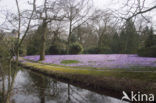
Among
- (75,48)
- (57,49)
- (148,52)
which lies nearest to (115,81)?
(148,52)

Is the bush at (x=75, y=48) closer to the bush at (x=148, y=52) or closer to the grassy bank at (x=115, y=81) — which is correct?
the bush at (x=148, y=52)

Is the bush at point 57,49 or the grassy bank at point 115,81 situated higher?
the bush at point 57,49

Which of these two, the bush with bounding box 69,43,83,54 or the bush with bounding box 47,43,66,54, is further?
the bush with bounding box 47,43,66,54

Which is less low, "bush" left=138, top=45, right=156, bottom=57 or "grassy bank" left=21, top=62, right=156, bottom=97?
"bush" left=138, top=45, right=156, bottom=57

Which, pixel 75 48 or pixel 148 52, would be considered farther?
pixel 75 48

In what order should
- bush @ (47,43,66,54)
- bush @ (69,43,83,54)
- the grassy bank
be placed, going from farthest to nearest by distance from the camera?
1. bush @ (47,43,66,54)
2. bush @ (69,43,83,54)
3. the grassy bank

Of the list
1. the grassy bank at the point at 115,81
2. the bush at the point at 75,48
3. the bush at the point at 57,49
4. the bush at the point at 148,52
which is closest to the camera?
the grassy bank at the point at 115,81

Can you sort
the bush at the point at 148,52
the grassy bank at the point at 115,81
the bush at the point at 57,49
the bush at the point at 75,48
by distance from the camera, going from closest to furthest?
the grassy bank at the point at 115,81 < the bush at the point at 148,52 < the bush at the point at 75,48 < the bush at the point at 57,49

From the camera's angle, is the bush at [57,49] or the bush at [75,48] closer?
the bush at [75,48]

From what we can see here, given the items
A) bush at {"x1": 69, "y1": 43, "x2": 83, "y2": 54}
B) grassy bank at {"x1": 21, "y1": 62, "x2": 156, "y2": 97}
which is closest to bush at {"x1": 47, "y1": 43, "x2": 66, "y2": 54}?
bush at {"x1": 69, "y1": 43, "x2": 83, "y2": 54}

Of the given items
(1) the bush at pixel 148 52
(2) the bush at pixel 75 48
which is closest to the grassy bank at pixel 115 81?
(1) the bush at pixel 148 52

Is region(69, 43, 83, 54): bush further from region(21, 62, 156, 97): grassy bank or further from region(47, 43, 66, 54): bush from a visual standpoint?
region(21, 62, 156, 97): grassy bank

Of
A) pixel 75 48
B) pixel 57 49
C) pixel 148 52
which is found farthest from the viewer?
pixel 57 49

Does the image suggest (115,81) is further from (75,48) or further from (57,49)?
(57,49)
